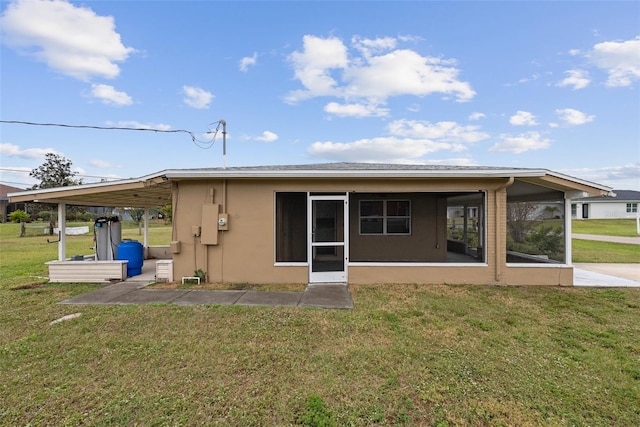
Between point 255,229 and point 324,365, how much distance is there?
14.3 ft

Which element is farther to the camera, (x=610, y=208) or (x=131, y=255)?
(x=610, y=208)

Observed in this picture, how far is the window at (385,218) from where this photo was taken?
10.1 meters

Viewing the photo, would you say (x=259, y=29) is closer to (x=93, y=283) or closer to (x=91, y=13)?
(x=91, y=13)

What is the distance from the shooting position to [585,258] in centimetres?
1128

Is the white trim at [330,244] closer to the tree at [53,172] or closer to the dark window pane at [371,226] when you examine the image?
the dark window pane at [371,226]

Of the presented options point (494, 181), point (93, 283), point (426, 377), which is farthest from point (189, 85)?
point (426, 377)

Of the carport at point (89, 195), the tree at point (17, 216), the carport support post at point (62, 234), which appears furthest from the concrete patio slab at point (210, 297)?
the tree at point (17, 216)

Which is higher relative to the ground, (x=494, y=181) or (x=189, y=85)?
(x=189, y=85)

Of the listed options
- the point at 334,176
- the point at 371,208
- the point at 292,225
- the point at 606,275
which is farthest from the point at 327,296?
the point at 606,275

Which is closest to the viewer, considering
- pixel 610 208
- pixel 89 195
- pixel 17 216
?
pixel 89 195

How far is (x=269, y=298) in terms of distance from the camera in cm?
591

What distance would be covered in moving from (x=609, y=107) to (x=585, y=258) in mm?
6398

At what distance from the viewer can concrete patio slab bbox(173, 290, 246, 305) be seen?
18.5ft

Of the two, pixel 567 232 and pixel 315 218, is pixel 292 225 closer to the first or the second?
pixel 315 218
